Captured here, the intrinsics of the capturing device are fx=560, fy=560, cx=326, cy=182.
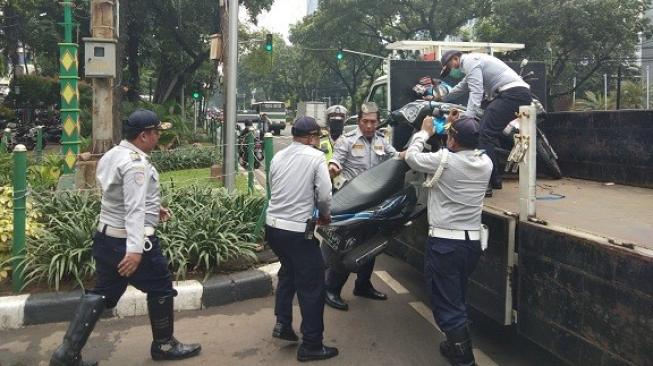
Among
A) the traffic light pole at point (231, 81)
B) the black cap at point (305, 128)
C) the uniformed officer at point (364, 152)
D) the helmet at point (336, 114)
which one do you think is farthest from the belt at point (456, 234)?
the traffic light pole at point (231, 81)

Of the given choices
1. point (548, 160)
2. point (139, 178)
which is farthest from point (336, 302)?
point (548, 160)

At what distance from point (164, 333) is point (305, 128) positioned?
163cm

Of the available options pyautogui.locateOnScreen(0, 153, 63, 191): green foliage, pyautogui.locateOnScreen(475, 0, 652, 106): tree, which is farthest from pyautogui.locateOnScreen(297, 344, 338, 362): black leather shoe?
pyautogui.locateOnScreen(475, 0, 652, 106): tree

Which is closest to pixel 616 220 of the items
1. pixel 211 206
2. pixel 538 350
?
pixel 538 350

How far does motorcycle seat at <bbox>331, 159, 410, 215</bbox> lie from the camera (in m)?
4.00

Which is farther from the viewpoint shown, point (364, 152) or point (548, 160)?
point (548, 160)

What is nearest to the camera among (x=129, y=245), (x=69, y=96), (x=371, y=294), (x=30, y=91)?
(x=129, y=245)

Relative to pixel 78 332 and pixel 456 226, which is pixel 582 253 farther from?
pixel 78 332

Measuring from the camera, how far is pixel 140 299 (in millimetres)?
4543

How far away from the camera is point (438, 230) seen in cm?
339

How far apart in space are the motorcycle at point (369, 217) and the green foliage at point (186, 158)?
27.6 feet

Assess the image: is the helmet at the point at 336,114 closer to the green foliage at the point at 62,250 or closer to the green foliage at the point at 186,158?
the green foliage at the point at 62,250

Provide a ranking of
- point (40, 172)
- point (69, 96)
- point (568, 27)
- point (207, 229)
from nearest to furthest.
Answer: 1. point (207, 229)
2. point (69, 96)
3. point (40, 172)
4. point (568, 27)

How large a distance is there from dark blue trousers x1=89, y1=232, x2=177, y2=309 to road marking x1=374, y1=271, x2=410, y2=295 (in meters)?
2.30
